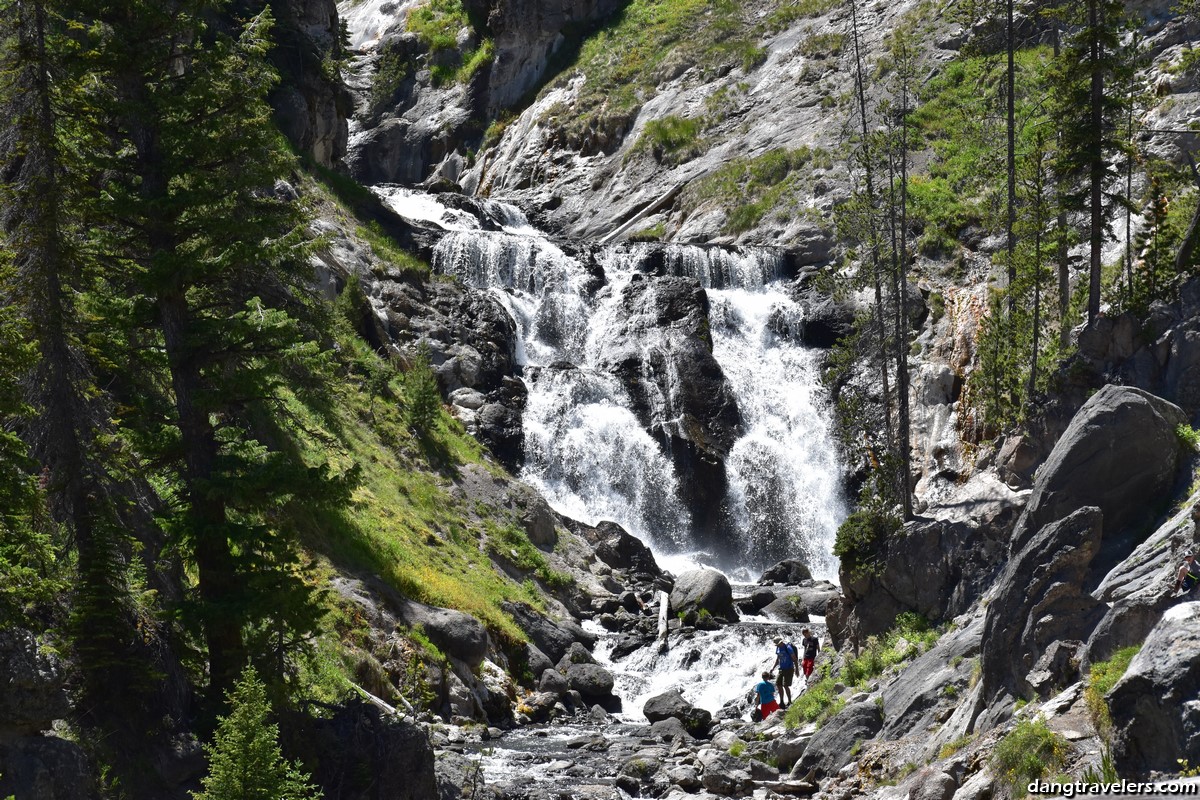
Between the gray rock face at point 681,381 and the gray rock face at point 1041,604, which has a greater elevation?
the gray rock face at point 681,381

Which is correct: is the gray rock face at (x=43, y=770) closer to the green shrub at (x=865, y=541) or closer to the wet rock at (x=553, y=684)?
the wet rock at (x=553, y=684)

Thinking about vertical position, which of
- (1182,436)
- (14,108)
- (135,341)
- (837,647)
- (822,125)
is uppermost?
(822,125)

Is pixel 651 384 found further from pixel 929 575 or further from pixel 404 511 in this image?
pixel 929 575

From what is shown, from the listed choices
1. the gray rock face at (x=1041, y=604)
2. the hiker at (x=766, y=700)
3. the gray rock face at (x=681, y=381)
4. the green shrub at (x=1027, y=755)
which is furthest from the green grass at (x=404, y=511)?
the green shrub at (x=1027, y=755)

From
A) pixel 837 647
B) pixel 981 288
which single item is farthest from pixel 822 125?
pixel 837 647

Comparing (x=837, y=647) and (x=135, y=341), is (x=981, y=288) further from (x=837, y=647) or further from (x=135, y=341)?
(x=135, y=341)

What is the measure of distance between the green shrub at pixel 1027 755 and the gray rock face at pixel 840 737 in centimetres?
577

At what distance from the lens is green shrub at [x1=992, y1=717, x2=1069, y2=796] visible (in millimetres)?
11477

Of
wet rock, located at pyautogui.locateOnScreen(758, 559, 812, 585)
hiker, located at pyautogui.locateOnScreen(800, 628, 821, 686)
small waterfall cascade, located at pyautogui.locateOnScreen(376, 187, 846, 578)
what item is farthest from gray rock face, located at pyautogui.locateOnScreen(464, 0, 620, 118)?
hiker, located at pyautogui.locateOnScreen(800, 628, 821, 686)

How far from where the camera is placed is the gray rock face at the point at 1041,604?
47.4 ft

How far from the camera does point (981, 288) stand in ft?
135

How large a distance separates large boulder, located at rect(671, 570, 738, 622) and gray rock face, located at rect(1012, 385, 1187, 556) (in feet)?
51.5

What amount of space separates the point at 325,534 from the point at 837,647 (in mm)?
12488

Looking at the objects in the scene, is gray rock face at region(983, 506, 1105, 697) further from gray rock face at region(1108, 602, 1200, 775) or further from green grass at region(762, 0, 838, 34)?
green grass at region(762, 0, 838, 34)
